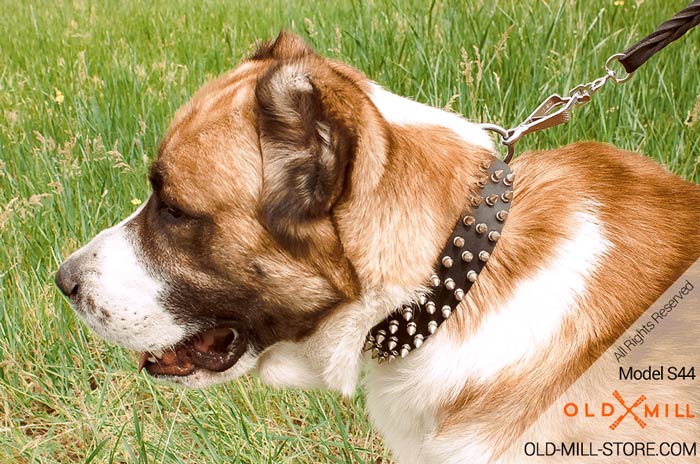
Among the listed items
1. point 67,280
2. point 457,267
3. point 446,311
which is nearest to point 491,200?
point 457,267

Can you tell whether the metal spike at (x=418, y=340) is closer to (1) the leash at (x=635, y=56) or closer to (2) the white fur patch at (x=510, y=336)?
(2) the white fur patch at (x=510, y=336)

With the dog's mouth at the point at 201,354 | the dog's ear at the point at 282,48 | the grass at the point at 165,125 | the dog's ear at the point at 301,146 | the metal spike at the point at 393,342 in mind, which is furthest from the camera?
the grass at the point at 165,125

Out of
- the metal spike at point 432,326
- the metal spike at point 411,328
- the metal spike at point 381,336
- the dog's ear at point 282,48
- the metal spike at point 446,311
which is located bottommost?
the metal spike at point 381,336

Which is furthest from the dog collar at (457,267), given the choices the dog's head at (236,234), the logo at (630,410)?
the logo at (630,410)

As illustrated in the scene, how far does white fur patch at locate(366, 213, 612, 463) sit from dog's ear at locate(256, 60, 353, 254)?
43 centimetres

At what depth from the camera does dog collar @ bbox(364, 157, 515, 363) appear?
69.0 inches

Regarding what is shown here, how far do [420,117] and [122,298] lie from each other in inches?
36.0

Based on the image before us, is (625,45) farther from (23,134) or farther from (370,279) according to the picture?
(23,134)

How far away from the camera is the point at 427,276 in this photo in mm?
1748

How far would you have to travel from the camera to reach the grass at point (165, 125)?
2600 mm

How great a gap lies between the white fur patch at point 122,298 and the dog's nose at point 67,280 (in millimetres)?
26

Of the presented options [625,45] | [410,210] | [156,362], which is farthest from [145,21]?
[410,210]

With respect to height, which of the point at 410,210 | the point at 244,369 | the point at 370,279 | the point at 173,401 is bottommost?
the point at 173,401

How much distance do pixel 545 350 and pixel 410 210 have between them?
463 mm
